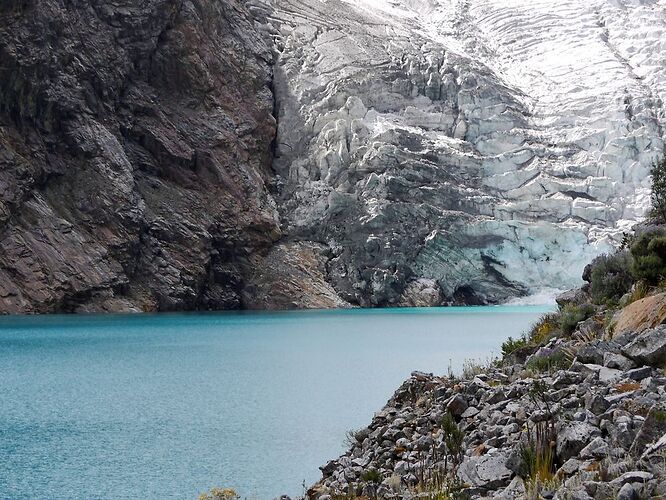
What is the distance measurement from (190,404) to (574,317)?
8643 millimetres

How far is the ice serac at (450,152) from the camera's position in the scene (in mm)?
77500

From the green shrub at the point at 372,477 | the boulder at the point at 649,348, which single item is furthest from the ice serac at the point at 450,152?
the green shrub at the point at 372,477

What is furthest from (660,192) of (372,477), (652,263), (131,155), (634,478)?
(131,155)

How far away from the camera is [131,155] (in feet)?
242

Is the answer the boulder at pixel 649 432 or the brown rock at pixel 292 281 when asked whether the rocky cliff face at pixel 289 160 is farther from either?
the boulder at pixel 649 432

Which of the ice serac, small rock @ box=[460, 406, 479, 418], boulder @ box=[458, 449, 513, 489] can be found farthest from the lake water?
the ice serac

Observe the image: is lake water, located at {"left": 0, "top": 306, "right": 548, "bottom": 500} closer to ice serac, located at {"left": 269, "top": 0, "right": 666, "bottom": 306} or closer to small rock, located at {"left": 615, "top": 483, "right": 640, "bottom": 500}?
small rock, located at {"left": 615, "top": 483, "right": 640, "bottom": 500}

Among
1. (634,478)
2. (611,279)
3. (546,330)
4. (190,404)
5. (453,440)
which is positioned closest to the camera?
(634,478)

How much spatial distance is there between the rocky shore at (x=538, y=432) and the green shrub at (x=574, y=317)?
2227 mm

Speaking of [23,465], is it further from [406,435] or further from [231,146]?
[231,146]

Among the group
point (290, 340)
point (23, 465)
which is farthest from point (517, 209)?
point (23, 465)

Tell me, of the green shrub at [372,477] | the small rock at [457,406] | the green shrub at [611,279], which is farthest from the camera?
the green shrub at [611,279]

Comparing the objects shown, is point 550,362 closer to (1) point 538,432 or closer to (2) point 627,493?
(1) point 538,432

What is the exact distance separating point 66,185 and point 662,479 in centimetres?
6726
